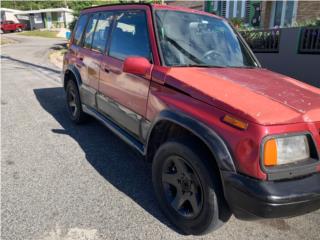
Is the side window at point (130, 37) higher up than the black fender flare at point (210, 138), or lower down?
higher up

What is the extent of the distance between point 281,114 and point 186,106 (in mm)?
745

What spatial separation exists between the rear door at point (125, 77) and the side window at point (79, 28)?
1402 mm

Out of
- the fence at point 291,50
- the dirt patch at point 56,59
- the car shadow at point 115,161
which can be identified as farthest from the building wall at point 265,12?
the car shadow at point 115,161

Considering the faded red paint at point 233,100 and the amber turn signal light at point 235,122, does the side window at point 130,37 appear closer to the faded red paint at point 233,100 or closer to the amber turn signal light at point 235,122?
the faded red paint at point 233,100

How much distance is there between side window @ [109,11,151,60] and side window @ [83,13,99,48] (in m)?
0.93

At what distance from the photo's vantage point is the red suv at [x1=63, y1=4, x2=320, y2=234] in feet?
7.05

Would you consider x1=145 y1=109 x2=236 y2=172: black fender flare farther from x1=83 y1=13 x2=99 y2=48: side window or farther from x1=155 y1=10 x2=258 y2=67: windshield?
x1=83 y1=13 x2=99 y2=48: side window

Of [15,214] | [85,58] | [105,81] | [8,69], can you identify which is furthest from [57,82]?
[15,214]

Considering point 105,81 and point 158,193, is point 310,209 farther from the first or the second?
point 105,81

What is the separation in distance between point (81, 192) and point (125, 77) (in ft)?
4.40

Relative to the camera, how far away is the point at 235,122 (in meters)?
2.22

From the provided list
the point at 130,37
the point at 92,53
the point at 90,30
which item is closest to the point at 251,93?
the point at 130,37

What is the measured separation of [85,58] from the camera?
4.78 meters

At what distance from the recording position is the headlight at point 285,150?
2137mm
